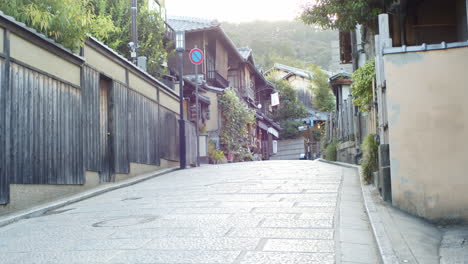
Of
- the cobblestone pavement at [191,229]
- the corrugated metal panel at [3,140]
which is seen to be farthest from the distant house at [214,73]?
the corrugated metal panel at [3,140]

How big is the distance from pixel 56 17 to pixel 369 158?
732cm

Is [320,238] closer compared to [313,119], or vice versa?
[320,238]

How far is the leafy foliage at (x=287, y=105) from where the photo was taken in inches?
2092

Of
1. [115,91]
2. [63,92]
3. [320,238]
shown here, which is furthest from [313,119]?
[320,238]

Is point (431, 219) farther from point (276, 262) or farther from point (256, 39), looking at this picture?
point (256, 39)

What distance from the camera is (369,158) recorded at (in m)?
10.2

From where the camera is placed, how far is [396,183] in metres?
7.78

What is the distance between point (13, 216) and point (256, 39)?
7127cm

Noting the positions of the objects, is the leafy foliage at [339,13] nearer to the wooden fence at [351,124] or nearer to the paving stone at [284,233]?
the wooden fence at [351,124]

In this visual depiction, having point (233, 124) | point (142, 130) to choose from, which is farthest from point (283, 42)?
point (142, 130)

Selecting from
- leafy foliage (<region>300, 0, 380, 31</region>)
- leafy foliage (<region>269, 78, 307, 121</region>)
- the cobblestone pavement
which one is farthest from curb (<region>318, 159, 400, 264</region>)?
leafy foliage (<region>269, 78, 307, 121</region>)

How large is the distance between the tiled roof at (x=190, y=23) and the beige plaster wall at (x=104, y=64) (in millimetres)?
16715

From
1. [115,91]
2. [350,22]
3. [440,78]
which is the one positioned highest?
[350,22]

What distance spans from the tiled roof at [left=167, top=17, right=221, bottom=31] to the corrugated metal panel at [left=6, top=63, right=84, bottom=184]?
20787 millimetres
